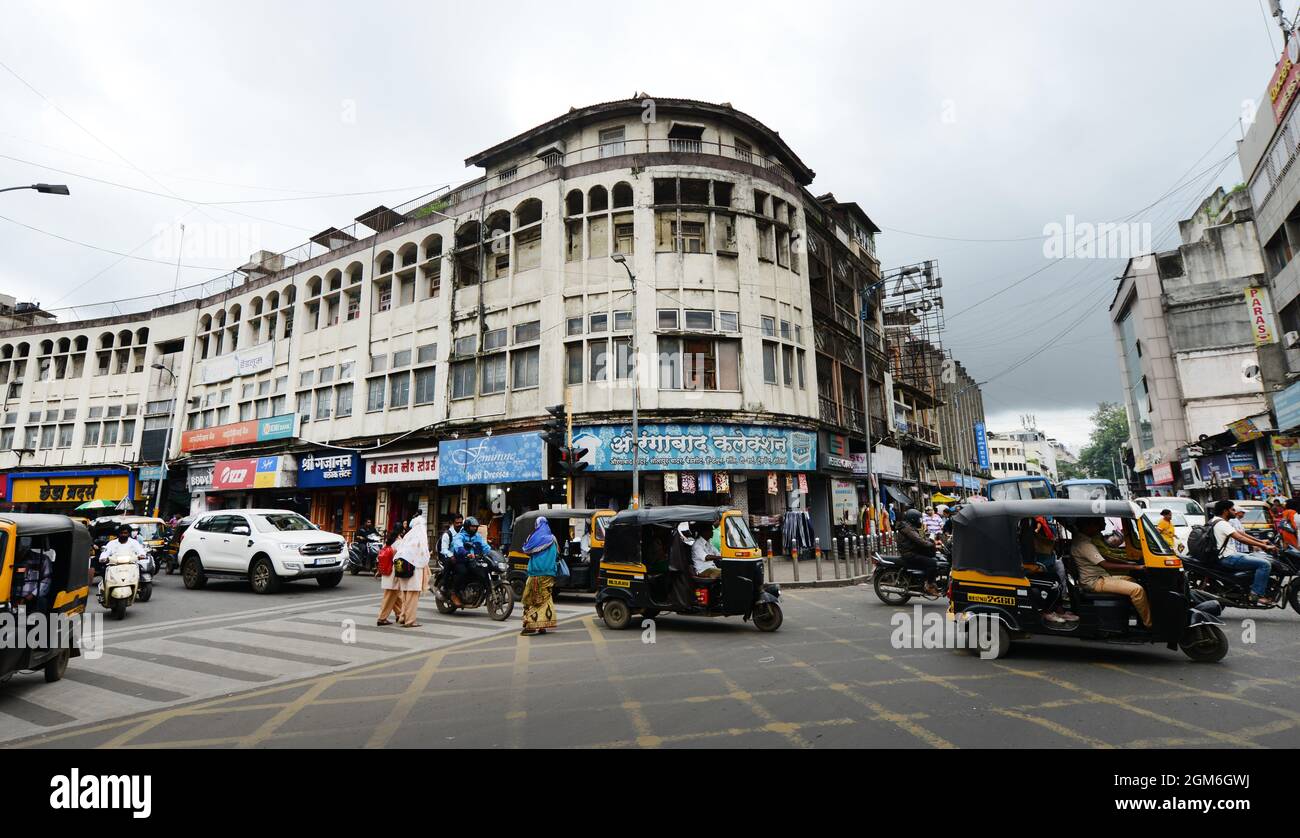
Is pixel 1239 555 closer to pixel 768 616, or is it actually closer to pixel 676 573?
pixel 768 616

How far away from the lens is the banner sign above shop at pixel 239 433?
29.2m

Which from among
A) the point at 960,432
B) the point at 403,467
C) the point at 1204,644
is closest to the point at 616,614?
the point at 1204,644

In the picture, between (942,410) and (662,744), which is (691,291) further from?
(942,410)

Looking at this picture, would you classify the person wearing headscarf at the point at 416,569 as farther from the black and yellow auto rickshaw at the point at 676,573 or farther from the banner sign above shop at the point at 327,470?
the banner sign above shop at the point at 327,470

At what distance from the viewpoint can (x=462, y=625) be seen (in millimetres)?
10445

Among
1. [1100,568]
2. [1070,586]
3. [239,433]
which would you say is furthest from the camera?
[239,433]

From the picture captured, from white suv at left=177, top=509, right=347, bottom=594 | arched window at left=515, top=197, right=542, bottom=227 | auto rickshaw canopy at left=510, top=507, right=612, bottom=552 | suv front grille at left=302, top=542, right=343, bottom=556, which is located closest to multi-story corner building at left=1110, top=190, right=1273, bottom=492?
auto rickshaw canopy at left=510, top=507, right=612, bottom=552

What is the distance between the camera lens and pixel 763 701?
17.8ft

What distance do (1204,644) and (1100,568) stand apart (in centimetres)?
121

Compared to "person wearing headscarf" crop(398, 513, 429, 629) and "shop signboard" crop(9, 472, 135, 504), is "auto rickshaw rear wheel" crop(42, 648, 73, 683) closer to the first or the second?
"person wearing headscarf" crop(398, 513, 429, 629)

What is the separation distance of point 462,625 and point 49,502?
44.9 metres

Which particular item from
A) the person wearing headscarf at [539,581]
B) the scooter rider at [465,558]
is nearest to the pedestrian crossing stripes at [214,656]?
the scooter rider at [465,558]

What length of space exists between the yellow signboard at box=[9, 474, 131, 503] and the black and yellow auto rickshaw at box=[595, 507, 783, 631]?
40.9 meters

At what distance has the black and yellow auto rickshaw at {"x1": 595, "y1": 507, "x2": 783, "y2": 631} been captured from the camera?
897 centimetres
